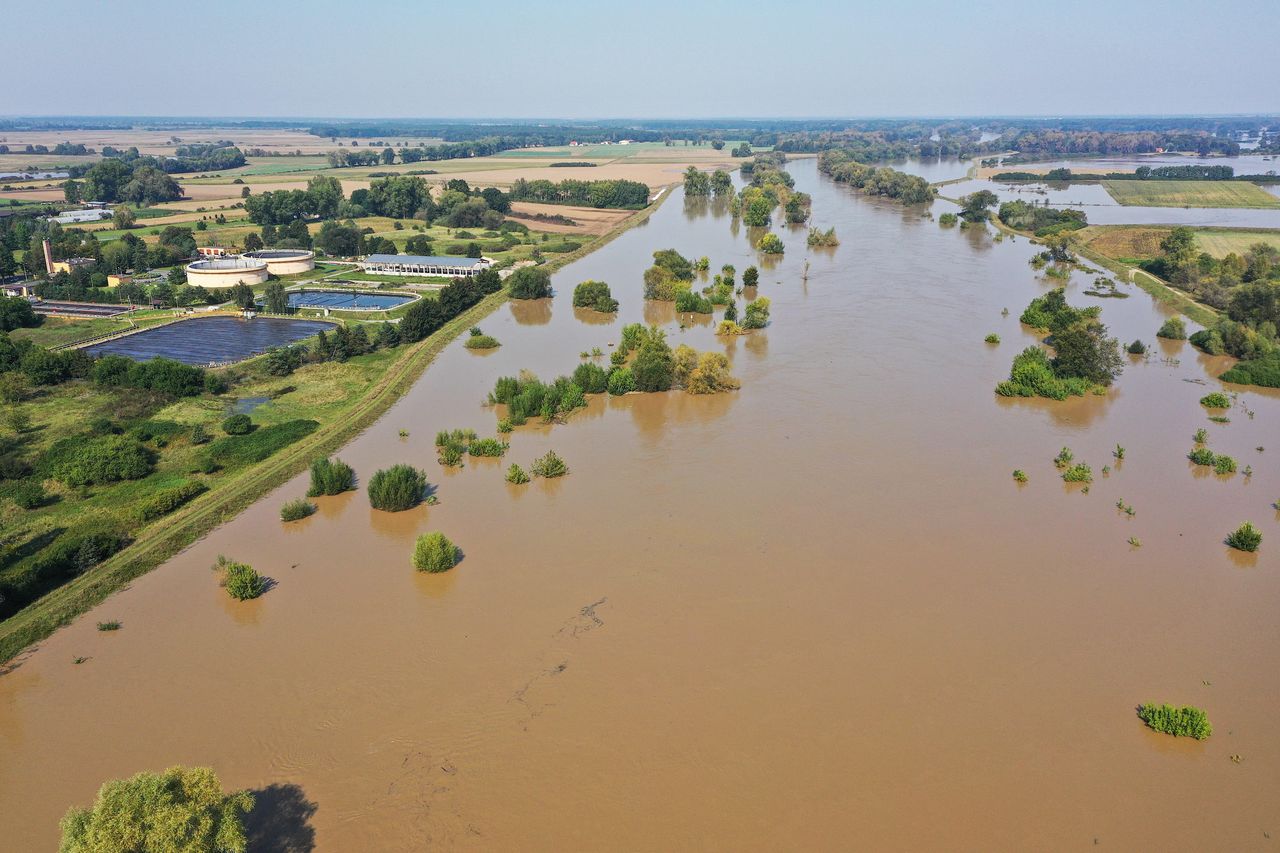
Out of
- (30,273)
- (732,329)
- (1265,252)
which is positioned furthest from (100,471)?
(1265,252)

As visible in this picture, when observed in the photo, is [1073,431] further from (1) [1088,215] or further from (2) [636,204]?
(2) [636,204]

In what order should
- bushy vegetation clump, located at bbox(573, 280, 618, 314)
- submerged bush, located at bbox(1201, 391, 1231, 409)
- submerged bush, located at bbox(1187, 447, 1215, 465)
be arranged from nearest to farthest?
submerged bush, located at bbox(1187, 447, 1215, 465), submerged bush, located at bbox(1201, 391, 1231, 409), bushy vegetation clump, located at bbox(573, 280, 618, 314)

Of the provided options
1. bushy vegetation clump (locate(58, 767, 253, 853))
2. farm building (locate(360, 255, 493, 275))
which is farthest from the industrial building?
bushy vegetation clump (locate(58, 767, 253, 853))

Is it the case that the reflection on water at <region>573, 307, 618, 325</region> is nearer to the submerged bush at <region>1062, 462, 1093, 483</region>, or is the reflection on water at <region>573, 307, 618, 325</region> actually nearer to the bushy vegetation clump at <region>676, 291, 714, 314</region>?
the bushy vegetation clump at <region>676, 291, 714, 314</region>

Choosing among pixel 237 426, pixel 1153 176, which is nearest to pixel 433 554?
pixel 237 426

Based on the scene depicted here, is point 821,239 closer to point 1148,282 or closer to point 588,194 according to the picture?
point 1148,282

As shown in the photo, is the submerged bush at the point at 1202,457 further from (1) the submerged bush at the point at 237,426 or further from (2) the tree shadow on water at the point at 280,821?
(1) the submerged bush at the point at 237,426
